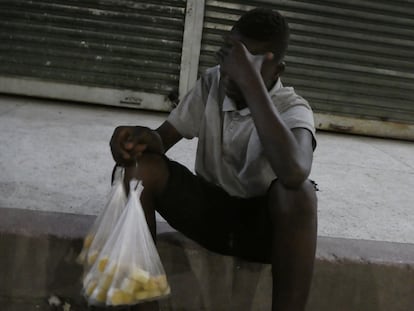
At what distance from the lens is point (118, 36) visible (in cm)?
397

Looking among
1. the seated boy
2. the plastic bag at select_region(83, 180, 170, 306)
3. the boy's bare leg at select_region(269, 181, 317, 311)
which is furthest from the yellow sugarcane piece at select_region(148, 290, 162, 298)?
the boy's bare leg at select_region(269, 181, 317, 311)

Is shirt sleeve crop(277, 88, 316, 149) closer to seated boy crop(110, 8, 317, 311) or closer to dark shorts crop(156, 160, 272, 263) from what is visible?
seated boy crop(110, 8, 317, 311)

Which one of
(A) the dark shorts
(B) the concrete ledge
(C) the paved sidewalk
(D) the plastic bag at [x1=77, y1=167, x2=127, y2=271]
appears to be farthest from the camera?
(C) the paved sidewalk

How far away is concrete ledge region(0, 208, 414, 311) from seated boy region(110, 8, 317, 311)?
0.44 feet

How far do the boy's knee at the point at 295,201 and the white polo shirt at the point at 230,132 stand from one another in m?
0.19

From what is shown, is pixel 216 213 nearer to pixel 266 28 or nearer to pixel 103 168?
pixel 266 28

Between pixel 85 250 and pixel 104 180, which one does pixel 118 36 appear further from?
pixel 85 250

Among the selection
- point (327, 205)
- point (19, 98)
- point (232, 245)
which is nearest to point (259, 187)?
point (232, 245)

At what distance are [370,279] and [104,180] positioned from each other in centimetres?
130

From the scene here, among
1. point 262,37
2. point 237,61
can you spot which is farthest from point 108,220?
Result: point 262,37

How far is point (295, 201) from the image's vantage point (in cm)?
126

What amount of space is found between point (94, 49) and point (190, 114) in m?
2.66

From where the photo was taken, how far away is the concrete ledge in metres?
1.61

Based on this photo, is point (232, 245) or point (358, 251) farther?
point (358, 251)
